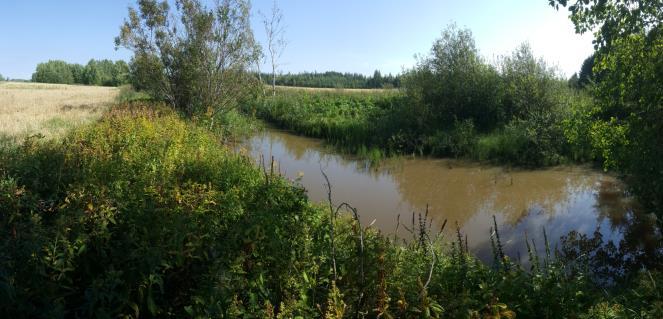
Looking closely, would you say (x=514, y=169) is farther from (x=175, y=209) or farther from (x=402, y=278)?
(x=175, y=209)

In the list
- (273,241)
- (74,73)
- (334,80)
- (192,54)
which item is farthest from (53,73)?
(273,241)

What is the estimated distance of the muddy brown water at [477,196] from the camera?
862cm

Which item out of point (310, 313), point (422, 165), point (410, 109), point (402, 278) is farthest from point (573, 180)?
point (310, 313)

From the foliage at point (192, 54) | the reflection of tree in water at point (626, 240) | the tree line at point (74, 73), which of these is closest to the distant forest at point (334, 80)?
the tree line at point (74, 73)

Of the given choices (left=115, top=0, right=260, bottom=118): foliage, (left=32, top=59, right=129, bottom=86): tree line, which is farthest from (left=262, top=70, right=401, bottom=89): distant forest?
(left=115, top=0, right=260, bottom=118): foliage

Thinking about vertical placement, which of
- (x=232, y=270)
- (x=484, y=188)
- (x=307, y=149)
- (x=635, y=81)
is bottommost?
(x=484, y=188)

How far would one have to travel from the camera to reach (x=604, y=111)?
27.1ft

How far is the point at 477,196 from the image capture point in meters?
11.2

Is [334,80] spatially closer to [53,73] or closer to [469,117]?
[53,73]

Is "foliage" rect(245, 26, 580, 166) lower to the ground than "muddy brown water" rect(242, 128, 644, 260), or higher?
higher

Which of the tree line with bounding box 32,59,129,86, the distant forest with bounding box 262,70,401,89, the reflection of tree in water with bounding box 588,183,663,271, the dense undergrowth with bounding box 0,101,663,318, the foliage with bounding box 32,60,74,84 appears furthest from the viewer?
the foliage with bounding box 32,60,74,84

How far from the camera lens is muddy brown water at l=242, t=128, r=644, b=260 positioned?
8617mm

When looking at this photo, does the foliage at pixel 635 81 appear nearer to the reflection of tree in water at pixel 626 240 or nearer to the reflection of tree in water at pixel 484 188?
the reflection of tree in water at pixel 626 240

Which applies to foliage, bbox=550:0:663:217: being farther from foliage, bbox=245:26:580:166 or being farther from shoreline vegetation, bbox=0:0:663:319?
foliage, bbox=245:26:580:166
